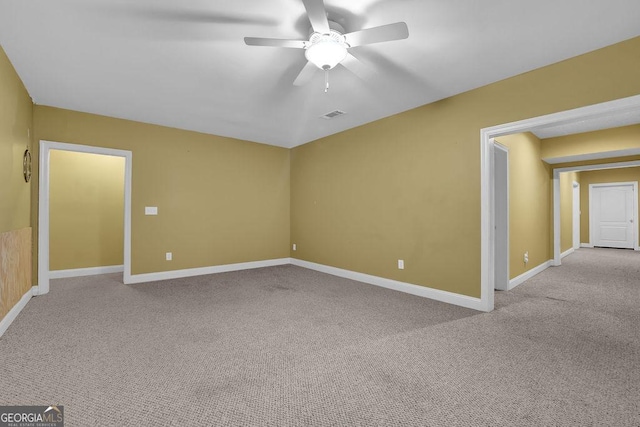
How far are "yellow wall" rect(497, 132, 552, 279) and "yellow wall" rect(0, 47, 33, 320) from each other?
5585mm

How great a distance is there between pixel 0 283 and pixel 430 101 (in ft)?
15.9

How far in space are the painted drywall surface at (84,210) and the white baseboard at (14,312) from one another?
1.53 m

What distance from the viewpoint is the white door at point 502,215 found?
3.93 m

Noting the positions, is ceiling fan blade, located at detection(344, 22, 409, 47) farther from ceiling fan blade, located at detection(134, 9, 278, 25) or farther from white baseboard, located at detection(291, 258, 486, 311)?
white baseboard, located at detection(291, 258, 486, 311)

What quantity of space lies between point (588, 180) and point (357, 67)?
405 inches

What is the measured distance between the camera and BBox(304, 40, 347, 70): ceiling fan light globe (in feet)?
6.77

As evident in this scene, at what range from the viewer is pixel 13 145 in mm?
2900

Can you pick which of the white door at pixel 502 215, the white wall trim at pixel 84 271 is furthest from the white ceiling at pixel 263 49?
the white wall trim at pixel 84 271

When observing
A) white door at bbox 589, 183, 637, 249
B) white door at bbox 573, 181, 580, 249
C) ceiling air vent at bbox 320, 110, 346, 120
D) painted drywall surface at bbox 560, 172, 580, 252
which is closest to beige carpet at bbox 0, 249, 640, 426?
ceiling air vent at bbox 320, 110, 346, 120

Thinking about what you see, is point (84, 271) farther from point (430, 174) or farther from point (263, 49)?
point (430, 174)

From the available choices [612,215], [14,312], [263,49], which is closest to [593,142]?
[263,49]

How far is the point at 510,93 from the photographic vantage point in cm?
295

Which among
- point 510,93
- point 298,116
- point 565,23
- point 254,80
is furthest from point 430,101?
point 254,80

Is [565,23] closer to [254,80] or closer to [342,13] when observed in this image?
[342,13]
